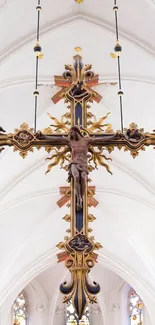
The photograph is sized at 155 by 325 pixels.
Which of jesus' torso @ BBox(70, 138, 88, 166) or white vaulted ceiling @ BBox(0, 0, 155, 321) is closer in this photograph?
jesus' torso @ BBox(70, 138, 88, 166)

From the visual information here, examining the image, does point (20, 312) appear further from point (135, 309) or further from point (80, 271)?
point (80, 271)

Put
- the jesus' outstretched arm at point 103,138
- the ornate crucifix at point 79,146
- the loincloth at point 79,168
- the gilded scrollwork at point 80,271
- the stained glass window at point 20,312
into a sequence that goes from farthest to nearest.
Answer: the stained glass window at point 20,312
the jesus' outstretched arm at point 103,138
the loincloth at point 79,168
the ornate crucifix at point 79,146
the gilded scrollwork at point 80,271

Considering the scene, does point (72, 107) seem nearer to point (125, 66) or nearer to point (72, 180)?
point (72, 180)

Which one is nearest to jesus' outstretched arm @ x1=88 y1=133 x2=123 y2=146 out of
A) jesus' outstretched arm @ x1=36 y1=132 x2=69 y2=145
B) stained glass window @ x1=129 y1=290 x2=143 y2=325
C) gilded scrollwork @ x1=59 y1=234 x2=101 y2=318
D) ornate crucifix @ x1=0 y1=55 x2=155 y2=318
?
ornate crucifix @ x1=0 y1=55 x2=155 y2=318

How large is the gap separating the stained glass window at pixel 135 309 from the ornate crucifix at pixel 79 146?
12467mm

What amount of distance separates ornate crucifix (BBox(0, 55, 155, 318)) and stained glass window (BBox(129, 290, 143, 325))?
12.5 m

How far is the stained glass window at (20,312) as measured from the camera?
16891 millimetres

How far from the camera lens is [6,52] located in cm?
1002

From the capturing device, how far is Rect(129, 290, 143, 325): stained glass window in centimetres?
1673

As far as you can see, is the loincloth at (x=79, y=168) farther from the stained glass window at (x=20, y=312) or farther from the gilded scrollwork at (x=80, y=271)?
the stained glass window at (x=20, y=312)

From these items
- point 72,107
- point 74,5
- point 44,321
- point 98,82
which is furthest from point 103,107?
point 44,321

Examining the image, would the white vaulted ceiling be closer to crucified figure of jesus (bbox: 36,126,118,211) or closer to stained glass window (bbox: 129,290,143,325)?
stained glass window (bbox: 129,290,143,325)

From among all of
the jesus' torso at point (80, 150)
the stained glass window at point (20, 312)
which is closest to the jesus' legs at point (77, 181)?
the jesus' torso at point (80, 150)

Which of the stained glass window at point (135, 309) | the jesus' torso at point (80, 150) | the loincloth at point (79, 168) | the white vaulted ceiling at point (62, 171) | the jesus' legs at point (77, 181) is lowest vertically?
the jesus' legs at point (77, 181)
